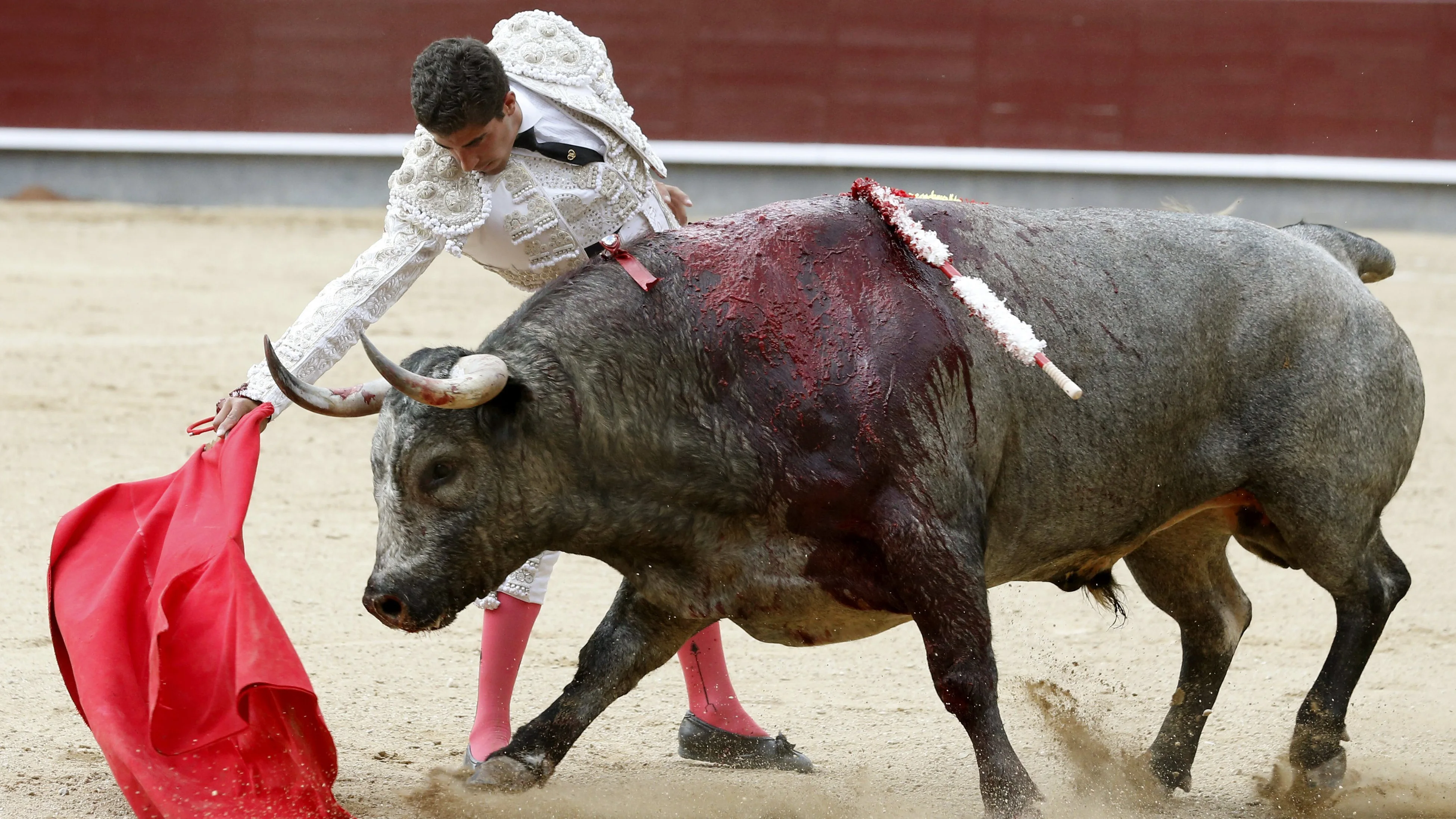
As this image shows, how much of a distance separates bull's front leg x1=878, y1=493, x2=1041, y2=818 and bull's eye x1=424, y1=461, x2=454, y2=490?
0.60 m

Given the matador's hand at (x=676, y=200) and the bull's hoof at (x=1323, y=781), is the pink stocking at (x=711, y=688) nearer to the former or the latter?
the matador's hand at (x=676, y=200)

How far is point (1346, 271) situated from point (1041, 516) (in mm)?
729

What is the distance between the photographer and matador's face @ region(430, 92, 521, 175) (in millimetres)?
2469

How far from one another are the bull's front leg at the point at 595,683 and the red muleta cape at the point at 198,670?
0.85 ft

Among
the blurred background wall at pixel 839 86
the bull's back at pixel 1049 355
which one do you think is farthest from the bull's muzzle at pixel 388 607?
the blurred background wall at pixel 839 86

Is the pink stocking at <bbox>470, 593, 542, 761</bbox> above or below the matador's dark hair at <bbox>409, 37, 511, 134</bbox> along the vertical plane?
below

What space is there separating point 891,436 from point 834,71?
9486 millimetres

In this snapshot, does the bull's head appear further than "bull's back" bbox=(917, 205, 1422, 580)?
No

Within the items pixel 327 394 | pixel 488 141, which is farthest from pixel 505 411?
pixel 488 141

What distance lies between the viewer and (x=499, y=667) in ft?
9.75

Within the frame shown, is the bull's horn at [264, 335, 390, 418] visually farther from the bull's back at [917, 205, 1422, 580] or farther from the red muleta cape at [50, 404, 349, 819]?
the bull's back at [917, 205, 1422, 580]

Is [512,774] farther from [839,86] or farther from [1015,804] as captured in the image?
[839,86]

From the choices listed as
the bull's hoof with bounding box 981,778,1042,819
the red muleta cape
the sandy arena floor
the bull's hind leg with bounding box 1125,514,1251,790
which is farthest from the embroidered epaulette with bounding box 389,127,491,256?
the bull's hind leg with bounding box 1125,514,1251,790

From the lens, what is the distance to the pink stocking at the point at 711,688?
3070mm
